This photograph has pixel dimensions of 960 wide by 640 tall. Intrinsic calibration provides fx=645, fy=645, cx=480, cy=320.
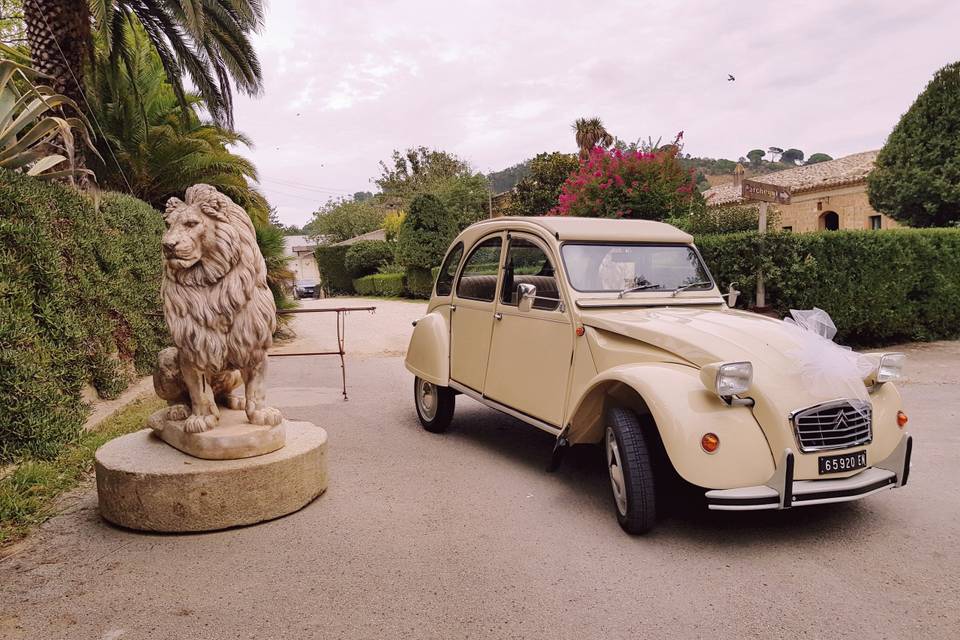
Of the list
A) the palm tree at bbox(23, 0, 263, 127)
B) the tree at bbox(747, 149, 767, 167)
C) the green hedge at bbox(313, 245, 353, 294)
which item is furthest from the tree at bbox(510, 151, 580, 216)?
the tree at bbox(747, 149, 767, 167)

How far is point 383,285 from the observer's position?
1195 inches

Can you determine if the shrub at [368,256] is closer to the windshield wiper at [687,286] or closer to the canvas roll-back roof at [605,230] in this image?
the canvas roll-back roof at [605,230]

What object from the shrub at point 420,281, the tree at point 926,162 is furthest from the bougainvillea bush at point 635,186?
the shrub at point 420,281

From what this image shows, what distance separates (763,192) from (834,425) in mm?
5164

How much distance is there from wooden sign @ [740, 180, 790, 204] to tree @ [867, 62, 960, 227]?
15.0m

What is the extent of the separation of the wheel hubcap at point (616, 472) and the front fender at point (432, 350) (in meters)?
2.29

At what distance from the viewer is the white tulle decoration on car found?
351 cm

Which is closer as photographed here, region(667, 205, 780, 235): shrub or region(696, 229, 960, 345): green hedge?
region(696, 229, 960, 345): green hedge

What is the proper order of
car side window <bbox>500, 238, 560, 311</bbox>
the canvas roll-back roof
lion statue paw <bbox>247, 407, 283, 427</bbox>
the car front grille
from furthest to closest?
car side window <bbox>500, 238, 560, 311</bbox> → the canvas roll-back roof → lion statue paw <bbox>247, 407, 283, 427</bbox> → the car front grille

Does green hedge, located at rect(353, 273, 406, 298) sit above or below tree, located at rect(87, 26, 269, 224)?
below

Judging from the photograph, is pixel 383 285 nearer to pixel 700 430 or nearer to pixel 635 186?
pixel 635 186

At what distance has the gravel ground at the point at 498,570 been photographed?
112 inches

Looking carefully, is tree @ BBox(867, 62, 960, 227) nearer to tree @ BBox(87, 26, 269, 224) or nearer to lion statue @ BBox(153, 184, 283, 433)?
tree @ BBox(87, 26, 269, 224)

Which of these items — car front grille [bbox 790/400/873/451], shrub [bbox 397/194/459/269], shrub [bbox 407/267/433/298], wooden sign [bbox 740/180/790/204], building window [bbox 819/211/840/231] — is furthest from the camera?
building window [bbox 819/211/840/231]
